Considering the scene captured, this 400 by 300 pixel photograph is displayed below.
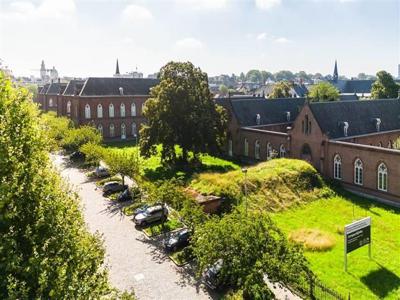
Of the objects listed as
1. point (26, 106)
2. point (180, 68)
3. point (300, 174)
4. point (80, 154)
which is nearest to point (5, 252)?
point (26, 106)

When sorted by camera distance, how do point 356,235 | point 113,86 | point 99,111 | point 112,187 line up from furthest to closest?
point 113,86
point 99,111
point 112,187
point 356,235

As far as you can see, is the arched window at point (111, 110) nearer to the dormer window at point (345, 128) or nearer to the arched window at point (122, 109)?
the arched window at point (122, 109)

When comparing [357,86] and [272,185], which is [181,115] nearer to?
[272,185]

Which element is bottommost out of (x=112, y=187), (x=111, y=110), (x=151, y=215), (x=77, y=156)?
(x=151, y=215)

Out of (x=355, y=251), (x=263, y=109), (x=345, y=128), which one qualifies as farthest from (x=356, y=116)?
(x=355, y=251)

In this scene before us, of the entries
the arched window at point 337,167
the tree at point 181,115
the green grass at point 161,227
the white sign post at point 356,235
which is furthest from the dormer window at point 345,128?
the green grass at point 161,227

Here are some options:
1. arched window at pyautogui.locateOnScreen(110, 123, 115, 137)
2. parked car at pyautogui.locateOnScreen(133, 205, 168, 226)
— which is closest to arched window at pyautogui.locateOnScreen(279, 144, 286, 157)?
parked car at pyautogui.locateOnScreen(133, 205, 168, 226)

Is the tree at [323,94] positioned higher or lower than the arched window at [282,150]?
higher
